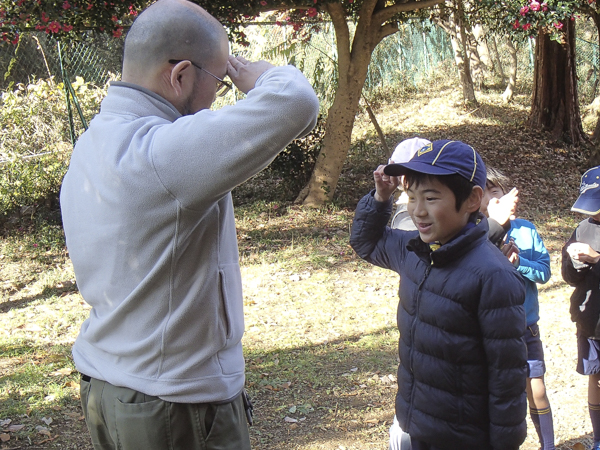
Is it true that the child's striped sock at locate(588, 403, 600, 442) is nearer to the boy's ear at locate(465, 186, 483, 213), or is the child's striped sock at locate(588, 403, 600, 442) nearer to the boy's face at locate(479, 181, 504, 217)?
the boy's face at locate(479, 181, 504, 217)

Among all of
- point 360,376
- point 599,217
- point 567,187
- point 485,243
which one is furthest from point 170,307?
point 567,187

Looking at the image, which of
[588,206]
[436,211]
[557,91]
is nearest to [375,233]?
[436,211]

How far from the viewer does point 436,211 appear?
229cm

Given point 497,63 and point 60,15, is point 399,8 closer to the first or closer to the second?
point 60,15

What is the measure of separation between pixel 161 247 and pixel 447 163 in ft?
3.84

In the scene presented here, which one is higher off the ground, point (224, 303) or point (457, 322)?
point (224, 303)

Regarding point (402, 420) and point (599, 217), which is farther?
point (599, 217)

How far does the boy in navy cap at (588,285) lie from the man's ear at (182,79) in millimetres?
2509

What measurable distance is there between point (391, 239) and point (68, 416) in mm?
2894

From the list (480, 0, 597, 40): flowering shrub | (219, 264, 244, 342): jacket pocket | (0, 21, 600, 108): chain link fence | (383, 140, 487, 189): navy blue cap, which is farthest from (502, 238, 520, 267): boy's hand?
(0, 21, 600, 108): chain link fence

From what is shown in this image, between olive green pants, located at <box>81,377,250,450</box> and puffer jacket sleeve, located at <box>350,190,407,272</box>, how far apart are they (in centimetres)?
111

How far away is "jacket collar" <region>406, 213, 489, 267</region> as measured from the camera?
2.23m

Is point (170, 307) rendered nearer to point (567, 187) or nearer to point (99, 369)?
point (99, 369)

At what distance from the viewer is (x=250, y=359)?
5395mm
